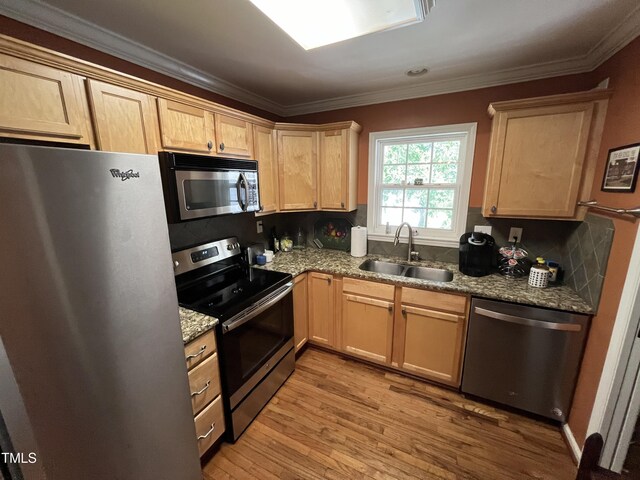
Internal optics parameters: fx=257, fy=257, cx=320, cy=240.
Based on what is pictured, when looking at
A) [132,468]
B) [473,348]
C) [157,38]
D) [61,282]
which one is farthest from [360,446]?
[157,38]

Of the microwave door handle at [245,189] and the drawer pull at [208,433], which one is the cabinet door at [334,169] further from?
the drawer pull at [208,433]

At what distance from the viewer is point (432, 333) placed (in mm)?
2049

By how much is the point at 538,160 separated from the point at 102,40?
2845 mm

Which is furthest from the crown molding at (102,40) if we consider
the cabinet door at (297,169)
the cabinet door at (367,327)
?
the cabinet door at (367,327)

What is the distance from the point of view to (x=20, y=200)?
70cm

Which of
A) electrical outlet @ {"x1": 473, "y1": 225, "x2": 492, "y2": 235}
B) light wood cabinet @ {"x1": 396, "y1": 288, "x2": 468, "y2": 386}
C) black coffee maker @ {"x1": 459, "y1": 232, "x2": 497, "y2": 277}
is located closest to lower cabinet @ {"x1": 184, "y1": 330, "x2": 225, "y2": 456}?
light wood cabinet @ {"x1": 396, "y1": 288, "x2": 468, "y2": 386}

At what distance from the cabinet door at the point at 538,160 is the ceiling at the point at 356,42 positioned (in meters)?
0.40

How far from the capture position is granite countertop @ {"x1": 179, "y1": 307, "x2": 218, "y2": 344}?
4.27ft

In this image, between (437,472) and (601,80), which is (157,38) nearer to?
(601,80)

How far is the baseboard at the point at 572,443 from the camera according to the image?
60.6 inches

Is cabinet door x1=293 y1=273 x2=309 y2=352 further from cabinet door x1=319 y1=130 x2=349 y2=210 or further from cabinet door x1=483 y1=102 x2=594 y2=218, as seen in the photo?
cabinet door x1=483 y1=102 x2=594 y2=218

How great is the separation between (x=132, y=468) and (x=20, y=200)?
42.6 inches

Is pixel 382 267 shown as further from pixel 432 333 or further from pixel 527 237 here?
pixel 527 237

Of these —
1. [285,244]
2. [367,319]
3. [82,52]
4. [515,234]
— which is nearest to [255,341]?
[367,319]
